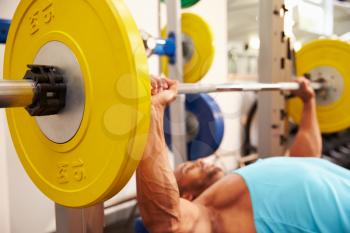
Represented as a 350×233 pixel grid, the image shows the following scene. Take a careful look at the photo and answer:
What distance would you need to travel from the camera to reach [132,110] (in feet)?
1.75

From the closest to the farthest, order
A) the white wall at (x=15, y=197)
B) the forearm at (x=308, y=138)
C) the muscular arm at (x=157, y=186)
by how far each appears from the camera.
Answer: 1. the muscular arm at (x=157, y=186)
2. the white wall at (x=15, y=197)
3. the forearm at (x=308, y=138)

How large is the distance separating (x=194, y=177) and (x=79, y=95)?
32.1 inches

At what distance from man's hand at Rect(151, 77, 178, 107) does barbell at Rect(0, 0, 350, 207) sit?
296 mm

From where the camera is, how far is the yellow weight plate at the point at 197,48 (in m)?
1.84

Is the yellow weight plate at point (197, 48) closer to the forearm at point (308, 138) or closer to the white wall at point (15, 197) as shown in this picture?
the forearm at point (308, 138)

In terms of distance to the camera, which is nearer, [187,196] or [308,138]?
[187,196]

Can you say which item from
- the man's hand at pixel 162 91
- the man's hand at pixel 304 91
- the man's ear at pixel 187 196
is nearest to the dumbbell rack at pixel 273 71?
the man's hand at pixel 304 91

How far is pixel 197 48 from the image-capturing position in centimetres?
187

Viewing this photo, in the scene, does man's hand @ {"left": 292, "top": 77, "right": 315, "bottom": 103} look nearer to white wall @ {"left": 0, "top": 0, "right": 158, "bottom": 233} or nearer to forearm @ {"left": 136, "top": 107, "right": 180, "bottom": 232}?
forearm @ {"left": 136, "top": 107, "right": 180, "bottom": 232}

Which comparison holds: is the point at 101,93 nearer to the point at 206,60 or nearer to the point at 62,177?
the point at 62,177

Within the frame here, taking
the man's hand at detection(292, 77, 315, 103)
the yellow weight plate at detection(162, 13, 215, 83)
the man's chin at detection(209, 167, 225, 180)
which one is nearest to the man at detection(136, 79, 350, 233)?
the man's chin at detection(209, 167, 225, 180)

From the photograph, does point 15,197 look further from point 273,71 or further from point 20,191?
point 273,71

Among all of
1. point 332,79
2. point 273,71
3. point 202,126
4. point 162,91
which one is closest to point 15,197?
point 202,126

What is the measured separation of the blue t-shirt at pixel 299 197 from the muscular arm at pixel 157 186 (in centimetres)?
29
